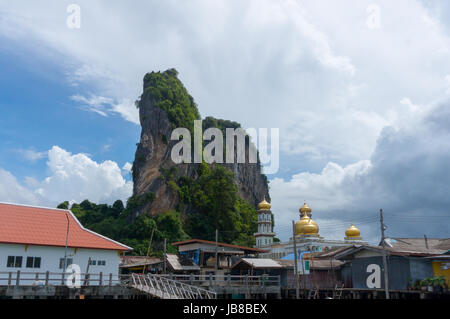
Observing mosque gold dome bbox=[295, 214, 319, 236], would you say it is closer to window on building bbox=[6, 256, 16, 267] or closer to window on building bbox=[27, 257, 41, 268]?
window on building bbox=[27, 257, 41, 268]

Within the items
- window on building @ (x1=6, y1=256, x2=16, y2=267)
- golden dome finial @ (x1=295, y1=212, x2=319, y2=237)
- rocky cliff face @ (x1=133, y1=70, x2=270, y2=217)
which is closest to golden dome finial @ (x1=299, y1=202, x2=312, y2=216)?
golden dome finial @ (x1=295, y1=212, x2=319, y2=237)

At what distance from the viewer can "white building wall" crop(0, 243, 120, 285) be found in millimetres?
24062

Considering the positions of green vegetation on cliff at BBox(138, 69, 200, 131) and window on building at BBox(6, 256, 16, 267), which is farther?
green vegetation on cliff at BBox(138, 69, 200, 131)

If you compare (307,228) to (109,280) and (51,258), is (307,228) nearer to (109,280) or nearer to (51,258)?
(109,280)

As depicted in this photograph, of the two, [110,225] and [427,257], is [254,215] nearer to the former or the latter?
[110,225]

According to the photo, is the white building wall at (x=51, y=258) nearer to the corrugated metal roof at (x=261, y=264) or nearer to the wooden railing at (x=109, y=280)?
the wooden railing at (x=109, y=280)

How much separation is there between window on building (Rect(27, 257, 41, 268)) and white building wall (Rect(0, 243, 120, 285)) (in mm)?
169

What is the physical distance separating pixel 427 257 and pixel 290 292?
439 inches

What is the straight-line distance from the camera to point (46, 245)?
2536cm

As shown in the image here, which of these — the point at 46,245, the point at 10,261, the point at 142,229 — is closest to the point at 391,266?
the point at 46,245

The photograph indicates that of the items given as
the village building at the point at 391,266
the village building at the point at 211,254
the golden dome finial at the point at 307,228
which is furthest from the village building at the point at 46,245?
the golden dome finial at the point at 307,228

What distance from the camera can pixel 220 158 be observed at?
8075 centimetres

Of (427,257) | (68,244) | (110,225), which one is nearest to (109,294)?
(68,244)

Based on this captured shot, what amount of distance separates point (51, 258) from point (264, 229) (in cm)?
4464
